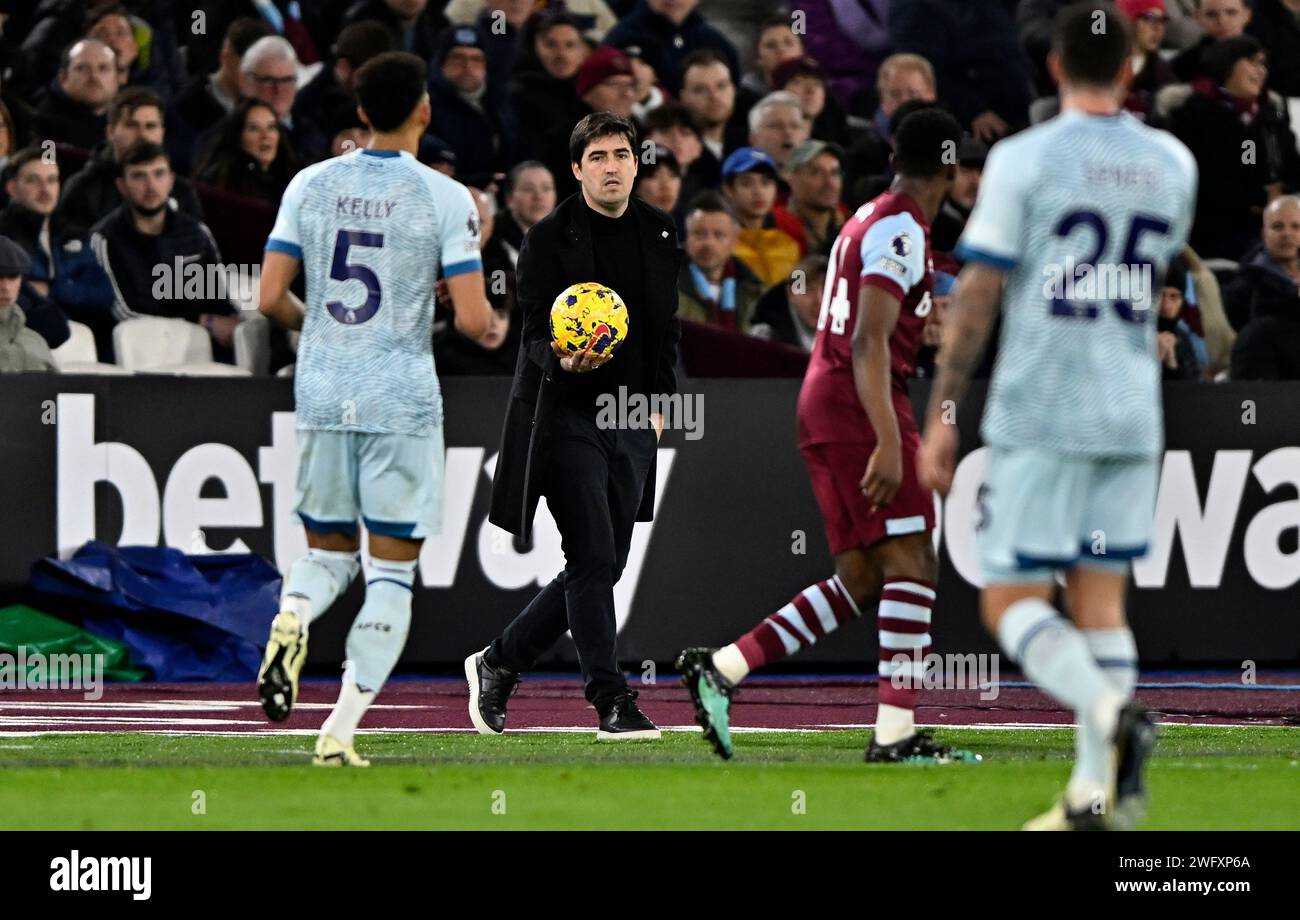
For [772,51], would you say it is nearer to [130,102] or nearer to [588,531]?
[130,102]

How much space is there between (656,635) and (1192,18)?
717cm

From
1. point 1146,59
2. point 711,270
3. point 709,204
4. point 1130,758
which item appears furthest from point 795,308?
point 1130,758

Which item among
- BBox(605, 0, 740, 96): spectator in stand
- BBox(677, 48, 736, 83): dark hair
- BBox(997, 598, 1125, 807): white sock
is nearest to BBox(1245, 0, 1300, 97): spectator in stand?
BBox(605, 0, 740, 96): spectator in stand

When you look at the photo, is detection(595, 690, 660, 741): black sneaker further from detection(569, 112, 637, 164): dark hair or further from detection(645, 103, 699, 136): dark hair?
detection(645, 103, 699, 136): dark hair

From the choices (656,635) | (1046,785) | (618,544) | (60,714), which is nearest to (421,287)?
(618,544)

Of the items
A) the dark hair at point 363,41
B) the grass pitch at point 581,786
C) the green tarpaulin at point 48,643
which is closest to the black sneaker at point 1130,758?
the grass pitch at point 581,786

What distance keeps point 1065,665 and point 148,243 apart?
8279 mm

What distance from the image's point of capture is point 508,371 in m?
13.5

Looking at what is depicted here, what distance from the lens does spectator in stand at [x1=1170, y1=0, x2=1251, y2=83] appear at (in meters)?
16.5

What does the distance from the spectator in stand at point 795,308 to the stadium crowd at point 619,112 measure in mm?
16

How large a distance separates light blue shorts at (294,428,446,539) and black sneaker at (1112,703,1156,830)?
2786 mm

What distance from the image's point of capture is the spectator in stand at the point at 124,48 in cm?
1492

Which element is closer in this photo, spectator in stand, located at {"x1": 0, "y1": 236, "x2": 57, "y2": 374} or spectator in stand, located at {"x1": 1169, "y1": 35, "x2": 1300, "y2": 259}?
spectator in stand, located at {"x1": 0, "y1": 236, "x2": 57, "y2": 374}

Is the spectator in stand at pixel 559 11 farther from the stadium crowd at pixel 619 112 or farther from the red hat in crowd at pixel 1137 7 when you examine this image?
the red hat in crowd at pixel 1137 7
